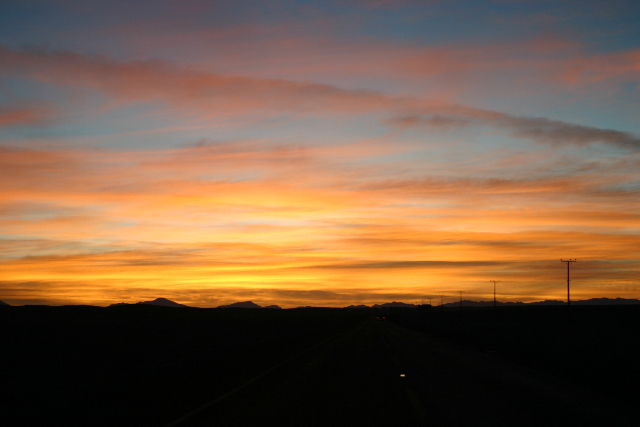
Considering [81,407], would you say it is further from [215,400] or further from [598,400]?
[598,400]

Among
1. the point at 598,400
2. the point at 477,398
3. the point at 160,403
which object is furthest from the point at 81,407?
the point at 598,400

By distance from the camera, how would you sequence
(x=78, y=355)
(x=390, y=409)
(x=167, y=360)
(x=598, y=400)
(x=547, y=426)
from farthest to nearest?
(x=78, y=355) < (x=167, y=360) < (x=598, y=400) < (x=390, y=409) < (x=547, y=426)

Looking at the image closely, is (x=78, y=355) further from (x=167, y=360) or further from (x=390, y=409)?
(x=390, y=409)

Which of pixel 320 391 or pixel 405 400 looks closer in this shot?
pixel 405 400

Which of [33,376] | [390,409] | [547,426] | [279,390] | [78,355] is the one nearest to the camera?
[547,426]

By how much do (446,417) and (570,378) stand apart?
9371mm

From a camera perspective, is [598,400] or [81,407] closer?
[81,407]

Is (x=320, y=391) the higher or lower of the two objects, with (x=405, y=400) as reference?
lower

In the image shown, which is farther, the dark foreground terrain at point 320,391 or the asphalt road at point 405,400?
the dark foreground terrain at point 320,391

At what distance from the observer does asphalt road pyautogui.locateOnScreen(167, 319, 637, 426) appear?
1010 centimetres

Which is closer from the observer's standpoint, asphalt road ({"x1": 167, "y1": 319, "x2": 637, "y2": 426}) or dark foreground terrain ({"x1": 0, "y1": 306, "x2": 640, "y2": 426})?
asphalt road ({"x1": 167, "y1": 319, "x2": 637, "y2": 426})

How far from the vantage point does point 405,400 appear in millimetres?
12242

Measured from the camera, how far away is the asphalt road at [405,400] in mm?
10102

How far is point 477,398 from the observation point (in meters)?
12.6
